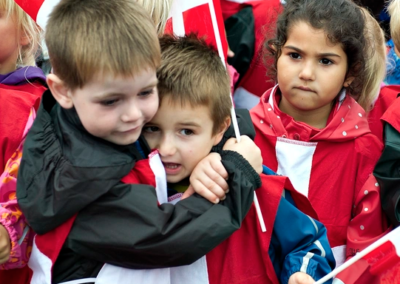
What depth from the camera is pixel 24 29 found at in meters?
3.02

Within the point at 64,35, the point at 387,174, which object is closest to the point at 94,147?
the point at 64,35

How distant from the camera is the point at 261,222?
2320 millimetres

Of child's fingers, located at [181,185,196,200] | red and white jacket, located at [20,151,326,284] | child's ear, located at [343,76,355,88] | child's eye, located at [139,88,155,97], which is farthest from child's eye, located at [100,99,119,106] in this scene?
child's ear, located at [343,76,355,88]

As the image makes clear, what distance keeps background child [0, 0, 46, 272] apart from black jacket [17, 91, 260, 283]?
189 millimetres

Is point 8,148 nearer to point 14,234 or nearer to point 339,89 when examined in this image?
point 14,234

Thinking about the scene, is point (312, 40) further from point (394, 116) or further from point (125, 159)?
point (125, 159)

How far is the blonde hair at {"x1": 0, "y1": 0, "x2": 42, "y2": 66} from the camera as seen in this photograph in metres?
2.91

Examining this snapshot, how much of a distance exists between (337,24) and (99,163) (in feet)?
5.83

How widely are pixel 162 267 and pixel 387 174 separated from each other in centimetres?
135

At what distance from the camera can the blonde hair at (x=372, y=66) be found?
3523 mm

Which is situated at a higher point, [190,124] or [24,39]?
[190,124]

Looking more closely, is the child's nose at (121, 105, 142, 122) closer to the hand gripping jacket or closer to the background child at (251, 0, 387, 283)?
the hand gripping jacket

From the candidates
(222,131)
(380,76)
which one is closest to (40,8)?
(222,131)

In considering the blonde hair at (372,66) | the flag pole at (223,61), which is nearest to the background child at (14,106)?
the flag pole at (223,61)
